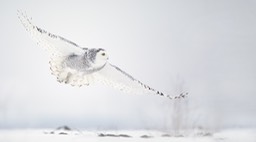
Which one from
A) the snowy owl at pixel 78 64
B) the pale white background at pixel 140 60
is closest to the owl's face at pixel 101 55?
the snowy owl at pixel 78 64

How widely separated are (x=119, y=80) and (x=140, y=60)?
0.19 metres

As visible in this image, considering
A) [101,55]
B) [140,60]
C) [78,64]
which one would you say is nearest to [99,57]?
[101,55]

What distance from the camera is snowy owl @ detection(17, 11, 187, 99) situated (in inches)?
82.2

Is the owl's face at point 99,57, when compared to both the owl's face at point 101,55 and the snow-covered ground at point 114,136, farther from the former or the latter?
the snow-covered ground at point 114,136

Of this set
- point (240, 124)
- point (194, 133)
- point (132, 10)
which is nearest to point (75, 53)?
point (132, 10)

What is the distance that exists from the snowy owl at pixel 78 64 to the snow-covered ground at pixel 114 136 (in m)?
0.23

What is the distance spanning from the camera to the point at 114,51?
2.37 metres

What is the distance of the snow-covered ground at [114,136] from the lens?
2303mm

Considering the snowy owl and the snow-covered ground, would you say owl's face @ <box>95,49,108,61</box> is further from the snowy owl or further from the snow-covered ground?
the snow-covered ground

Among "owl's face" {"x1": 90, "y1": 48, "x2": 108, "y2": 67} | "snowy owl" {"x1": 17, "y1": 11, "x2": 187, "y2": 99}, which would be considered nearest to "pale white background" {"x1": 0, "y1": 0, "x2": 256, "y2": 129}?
"snowy owl" {"x1": 17, "y1": 11, "x2": 187, "y2": 99}

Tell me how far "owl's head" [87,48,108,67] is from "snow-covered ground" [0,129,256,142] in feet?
1.39

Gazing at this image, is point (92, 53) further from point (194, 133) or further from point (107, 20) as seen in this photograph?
point (194, 133)

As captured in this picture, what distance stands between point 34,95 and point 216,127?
912 mm

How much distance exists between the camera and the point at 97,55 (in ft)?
6.79
